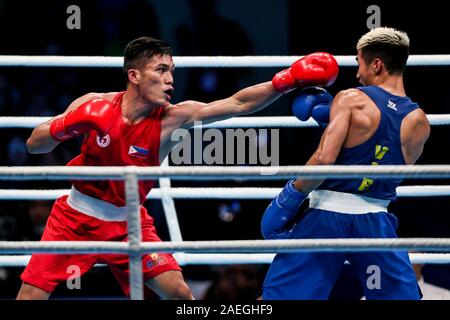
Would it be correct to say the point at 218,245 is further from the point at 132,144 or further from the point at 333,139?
the point at 132,144

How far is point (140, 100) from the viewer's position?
11.4ft

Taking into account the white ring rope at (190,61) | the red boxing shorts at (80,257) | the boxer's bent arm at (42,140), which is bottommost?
the red boxing shorts at (80,257)

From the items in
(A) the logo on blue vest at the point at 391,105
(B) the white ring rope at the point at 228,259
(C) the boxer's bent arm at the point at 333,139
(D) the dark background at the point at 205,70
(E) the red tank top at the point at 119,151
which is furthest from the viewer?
(D) the dark background at the point at 205,70

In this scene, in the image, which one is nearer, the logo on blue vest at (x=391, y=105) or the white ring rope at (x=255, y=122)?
the logo on blue vest at (x=391, y=105)

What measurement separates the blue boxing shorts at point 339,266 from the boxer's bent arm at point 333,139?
0.14 m

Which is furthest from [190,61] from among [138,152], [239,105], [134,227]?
[134,227]

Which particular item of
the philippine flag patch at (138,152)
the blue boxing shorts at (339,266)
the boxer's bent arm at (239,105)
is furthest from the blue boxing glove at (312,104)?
the philippine flag patch at (138,152)

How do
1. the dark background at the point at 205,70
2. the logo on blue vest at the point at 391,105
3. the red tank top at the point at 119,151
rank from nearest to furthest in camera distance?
1. the logo on blue vest at the point at 391,105
2. the red tank top at the point at 119,151
3. the dark background at the point at 205,70

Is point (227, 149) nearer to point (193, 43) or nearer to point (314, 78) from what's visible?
point (314, 78)

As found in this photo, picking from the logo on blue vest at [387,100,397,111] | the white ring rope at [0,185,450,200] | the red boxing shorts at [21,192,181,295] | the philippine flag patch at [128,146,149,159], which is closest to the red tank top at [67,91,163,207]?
the philippine flag patch at [128,146,149,159]

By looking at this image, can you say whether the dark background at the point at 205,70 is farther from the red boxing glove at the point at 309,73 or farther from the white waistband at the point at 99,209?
the red boxing glove at the point at 309,73

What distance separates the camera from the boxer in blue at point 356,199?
3.13 meters

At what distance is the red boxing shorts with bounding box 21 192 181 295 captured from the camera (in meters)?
3.29

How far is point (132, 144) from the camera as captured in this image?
3375 millimetres
